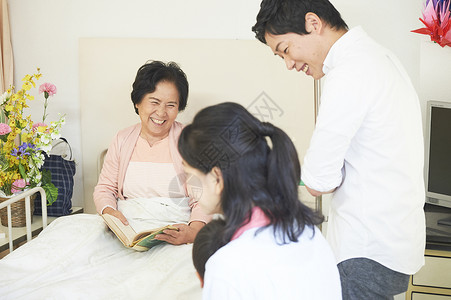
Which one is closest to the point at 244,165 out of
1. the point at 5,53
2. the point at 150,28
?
the point at 150,28

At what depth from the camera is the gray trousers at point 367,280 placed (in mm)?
1421

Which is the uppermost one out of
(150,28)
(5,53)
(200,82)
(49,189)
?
(150,28)

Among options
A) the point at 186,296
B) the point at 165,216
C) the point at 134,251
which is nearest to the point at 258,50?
the point at 165,216

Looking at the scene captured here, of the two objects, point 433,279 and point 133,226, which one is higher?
point 133,226

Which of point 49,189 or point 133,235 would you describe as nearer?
point 133,235

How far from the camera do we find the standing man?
4.35 feet

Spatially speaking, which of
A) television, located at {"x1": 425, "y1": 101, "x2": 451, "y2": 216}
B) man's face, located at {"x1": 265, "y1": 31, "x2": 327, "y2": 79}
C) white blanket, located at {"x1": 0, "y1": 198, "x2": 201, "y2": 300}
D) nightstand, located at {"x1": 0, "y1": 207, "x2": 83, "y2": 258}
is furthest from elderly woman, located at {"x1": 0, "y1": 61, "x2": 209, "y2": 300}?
television, located at {"x1": 425, "y1": 101, "x2": 451, "y2": 216}

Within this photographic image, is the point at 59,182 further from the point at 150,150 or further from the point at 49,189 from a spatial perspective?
the point at 150,150

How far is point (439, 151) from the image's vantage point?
2.43 metres

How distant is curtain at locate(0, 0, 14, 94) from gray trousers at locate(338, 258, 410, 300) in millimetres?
2182

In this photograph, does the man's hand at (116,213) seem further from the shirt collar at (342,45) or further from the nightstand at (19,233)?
the shirt collar at (342,45)

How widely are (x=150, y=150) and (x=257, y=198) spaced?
1436 mm

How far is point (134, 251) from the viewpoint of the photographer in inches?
85.9

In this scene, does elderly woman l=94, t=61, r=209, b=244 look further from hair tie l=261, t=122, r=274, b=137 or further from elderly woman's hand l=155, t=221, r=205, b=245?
hair tie l=261, t=122, r=274, b=137
